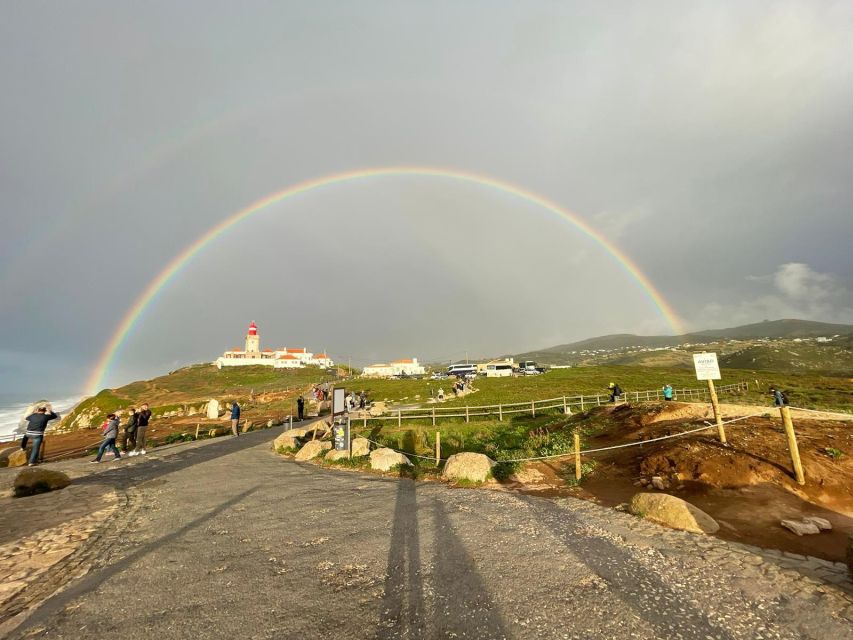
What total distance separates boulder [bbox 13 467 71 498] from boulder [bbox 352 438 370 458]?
9394mm

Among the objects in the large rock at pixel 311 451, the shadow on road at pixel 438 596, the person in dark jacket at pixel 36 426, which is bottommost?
the shadow on road at pixel 438 596

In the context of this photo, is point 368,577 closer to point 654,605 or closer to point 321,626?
point 321,626

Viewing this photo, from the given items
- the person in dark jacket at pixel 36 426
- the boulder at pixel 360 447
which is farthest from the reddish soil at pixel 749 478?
the person in dark jacket at pixel 36 426

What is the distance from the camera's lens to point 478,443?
73.3 ft

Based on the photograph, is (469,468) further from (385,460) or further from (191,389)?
(191,389)

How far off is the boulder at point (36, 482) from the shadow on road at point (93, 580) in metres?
6.18

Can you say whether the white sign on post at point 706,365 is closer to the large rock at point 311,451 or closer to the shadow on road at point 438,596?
the shadow on road at point 438,596

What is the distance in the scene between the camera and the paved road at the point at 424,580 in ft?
15.8

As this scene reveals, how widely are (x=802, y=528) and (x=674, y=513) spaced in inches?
87.5

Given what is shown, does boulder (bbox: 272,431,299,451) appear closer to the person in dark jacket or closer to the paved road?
the paved road

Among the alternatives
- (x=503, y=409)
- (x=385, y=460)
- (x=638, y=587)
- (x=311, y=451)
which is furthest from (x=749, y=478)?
(x=503, y=409)

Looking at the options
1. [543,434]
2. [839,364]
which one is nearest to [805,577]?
[543,434]

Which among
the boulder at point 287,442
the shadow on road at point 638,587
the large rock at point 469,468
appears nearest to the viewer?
the shadow on road at point 638,587

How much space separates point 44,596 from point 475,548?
685cm
